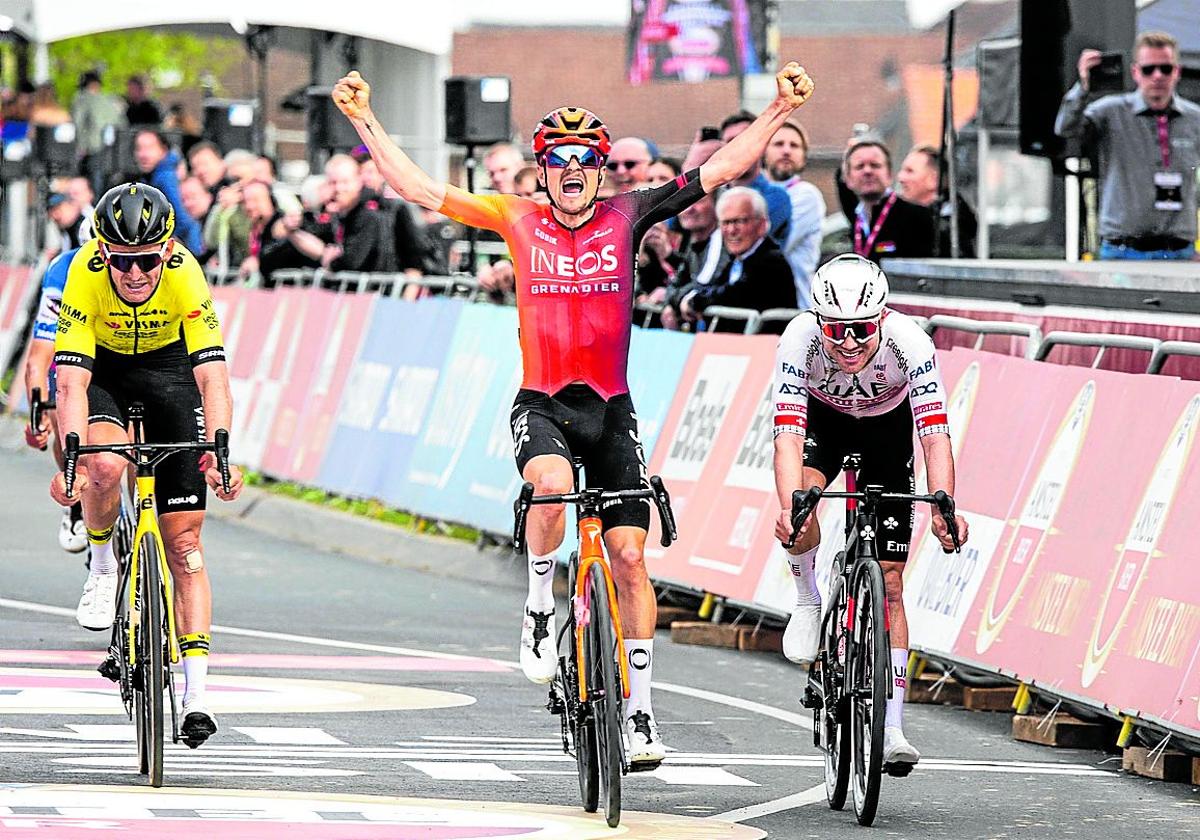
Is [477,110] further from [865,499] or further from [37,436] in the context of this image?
[865,499]

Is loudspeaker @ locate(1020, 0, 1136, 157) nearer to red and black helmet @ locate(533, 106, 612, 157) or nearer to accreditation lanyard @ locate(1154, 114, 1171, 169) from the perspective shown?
accreditation lanyard @ locate(1154, 114, 1171, 169)

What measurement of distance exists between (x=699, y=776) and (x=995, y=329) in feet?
11.1

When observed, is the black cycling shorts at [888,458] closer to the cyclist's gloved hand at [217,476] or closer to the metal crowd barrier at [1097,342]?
the metal crowd barrier at [1097,342]

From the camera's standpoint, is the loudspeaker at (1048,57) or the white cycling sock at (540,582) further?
the loudspeaker at (1048,57)

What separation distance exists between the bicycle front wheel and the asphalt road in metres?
0.11

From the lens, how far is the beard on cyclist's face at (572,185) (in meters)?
9.46

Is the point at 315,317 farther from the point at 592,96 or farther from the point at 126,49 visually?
the point at 592,96

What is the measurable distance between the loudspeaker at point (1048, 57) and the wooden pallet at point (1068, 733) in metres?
7.89

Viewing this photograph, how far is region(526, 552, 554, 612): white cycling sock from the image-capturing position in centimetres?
920

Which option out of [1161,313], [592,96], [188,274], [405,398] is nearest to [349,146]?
[405,398]

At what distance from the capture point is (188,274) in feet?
33.1

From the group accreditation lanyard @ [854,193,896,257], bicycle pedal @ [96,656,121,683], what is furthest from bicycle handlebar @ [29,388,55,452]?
accreditation lanyard @ [854,193,896,257]

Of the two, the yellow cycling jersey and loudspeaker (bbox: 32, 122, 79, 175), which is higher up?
loudspeaker (bbox: 32, 122, 79, 175)

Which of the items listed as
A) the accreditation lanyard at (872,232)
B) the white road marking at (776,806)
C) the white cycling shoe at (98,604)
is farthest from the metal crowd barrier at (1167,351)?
the accreditation lanyard at (872,232)
